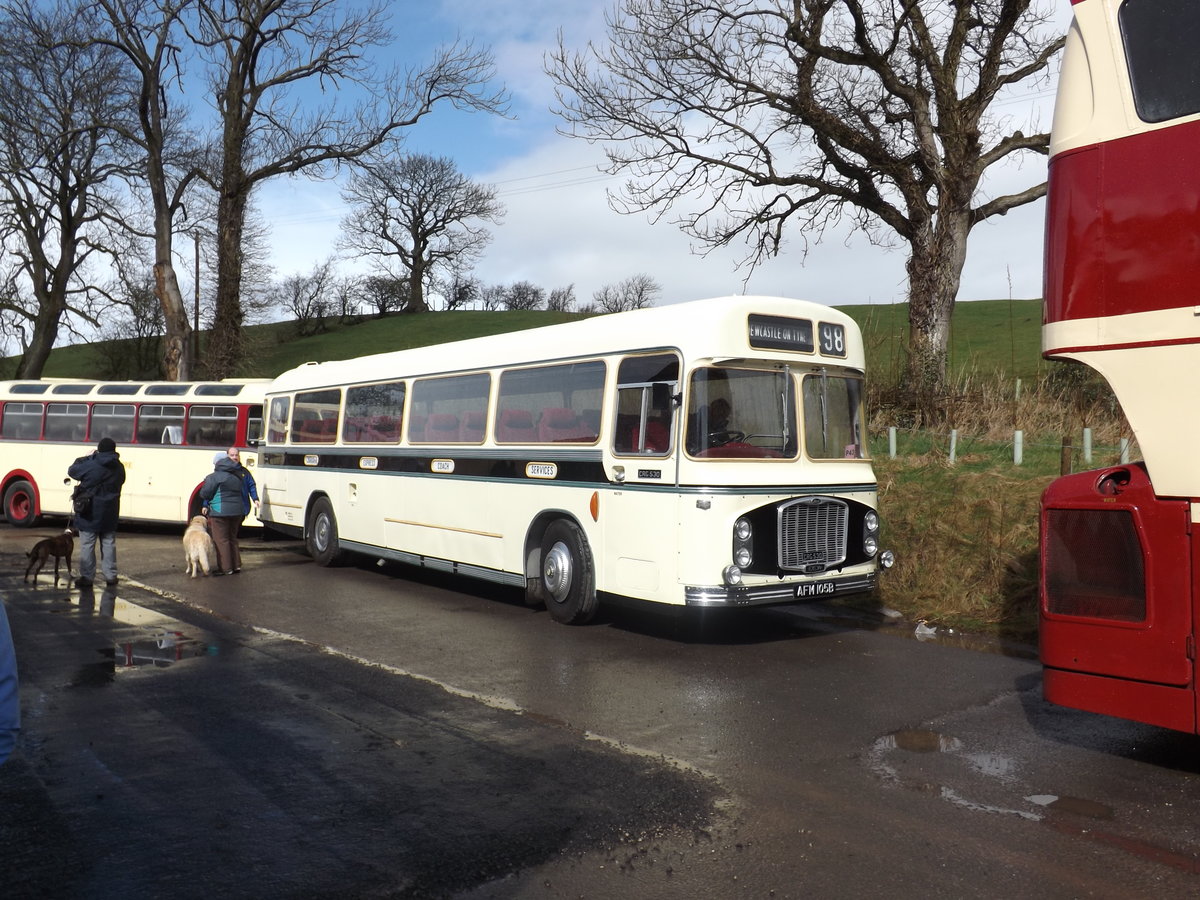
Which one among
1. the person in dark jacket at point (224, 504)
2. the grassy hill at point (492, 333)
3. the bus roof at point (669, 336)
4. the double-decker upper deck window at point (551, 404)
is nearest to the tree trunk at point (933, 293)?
the grassy hill at point (492, 333)

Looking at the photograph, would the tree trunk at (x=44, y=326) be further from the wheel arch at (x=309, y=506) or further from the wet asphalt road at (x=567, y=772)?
the wet asphalt road at (x=567, y=772)

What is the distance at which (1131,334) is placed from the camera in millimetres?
5391

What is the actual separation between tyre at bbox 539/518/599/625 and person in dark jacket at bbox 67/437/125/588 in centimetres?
584

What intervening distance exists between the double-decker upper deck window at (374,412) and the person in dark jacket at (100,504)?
10.5 ft

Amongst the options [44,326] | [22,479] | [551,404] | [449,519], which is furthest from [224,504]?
[44,326]

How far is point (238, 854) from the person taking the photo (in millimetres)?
4582

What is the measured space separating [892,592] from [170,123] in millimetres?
27853

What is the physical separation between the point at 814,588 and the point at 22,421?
63.1ft

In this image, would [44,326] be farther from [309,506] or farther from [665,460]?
[665,460]

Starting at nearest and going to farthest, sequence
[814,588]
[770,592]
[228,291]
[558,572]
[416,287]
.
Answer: [770,592] < [814,588] < [558,572] < [228,291] < [416,287]

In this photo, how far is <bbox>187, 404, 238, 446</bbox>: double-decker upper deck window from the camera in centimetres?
1995

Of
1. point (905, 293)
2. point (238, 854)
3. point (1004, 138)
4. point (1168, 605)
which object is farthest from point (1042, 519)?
point (1004, 138)

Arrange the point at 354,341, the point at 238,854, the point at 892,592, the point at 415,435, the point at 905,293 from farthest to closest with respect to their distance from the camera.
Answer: the point at 354,341
the point at 905,293
the point at 415,435
the point at 892,592
the point at 238,854

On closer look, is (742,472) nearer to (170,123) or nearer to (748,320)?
(748,320)
